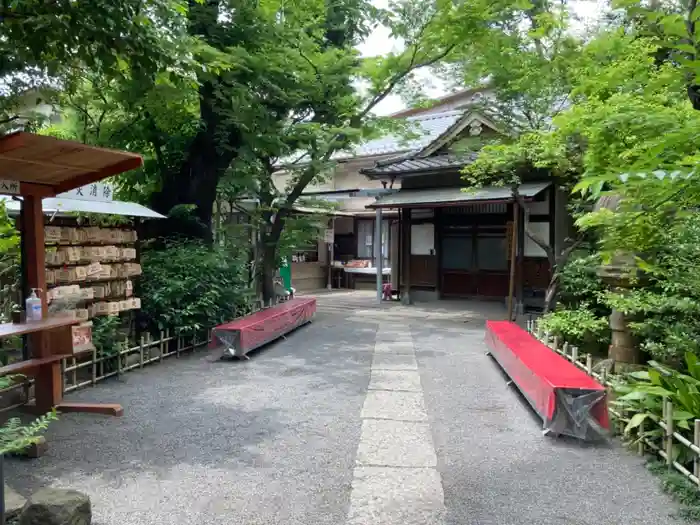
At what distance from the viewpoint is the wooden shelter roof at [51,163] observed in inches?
184

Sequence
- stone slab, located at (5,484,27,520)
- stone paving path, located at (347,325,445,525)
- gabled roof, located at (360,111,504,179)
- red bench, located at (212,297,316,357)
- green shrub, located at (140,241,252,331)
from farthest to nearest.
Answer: gabled roof, located at (360,111,504,179), green shrub, located at (140,241,252,331), red bench, located at (212,297,316,357), stone paving path, located at (347,325,445,525), stone slab, located at (5,484,27,520)

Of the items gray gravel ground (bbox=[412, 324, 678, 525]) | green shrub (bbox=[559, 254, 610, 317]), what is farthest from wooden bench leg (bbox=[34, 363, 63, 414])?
green shrub (bbox=[559, 254, 610, 317])

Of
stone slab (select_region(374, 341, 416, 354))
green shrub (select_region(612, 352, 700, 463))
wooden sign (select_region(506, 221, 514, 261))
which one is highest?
wooden sign (select_region(506, 221, 514, 261))


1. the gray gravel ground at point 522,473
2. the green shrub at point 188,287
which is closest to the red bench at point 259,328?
the green shrub at point 188,287

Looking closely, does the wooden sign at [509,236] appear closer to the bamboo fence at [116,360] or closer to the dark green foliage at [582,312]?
the dark green foliage at [582,312]

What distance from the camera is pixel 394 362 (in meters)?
8.99

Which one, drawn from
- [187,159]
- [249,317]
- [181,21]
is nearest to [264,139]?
[187,159]

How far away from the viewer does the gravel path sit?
392 centimetres

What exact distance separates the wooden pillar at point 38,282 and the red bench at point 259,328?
306cm

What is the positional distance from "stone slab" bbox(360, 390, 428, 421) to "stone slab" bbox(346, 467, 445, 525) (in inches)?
59.1

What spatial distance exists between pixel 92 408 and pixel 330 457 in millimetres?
2925

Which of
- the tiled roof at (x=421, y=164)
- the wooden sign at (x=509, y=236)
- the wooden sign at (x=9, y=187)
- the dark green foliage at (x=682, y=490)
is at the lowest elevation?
the dark green foliage at (x=682, y=490)

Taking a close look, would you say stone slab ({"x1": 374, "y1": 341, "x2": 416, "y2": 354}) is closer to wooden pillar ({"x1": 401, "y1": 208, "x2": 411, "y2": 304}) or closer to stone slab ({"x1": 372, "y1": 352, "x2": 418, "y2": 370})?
stone slab ({"x1": 372, "y1": 352, "x2": 418, "y2": 370})

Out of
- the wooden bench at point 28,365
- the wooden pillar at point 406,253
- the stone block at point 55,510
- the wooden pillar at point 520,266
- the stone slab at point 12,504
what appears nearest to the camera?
the stone block at point 55,510
